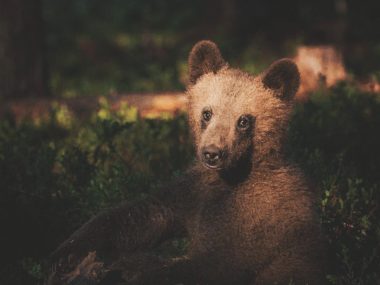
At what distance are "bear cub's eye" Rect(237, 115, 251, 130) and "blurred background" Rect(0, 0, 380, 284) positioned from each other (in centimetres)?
76

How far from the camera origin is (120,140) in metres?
7.78

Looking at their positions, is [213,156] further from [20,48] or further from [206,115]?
[20,48]

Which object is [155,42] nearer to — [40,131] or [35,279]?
[40,131]

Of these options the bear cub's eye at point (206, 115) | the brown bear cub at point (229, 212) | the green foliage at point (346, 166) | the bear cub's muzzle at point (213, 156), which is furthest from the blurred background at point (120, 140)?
the bear cub's muzzle at point (213, 156)

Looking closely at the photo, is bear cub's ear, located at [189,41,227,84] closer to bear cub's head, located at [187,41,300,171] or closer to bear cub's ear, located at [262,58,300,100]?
bear cub's head, located at [187,41,300,171]

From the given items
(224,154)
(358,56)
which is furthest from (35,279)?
(358,56)

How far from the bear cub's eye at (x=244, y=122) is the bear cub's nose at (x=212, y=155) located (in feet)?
1.22

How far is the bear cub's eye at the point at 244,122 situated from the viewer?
528 cm

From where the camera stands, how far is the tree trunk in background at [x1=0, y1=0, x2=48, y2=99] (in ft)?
31.4

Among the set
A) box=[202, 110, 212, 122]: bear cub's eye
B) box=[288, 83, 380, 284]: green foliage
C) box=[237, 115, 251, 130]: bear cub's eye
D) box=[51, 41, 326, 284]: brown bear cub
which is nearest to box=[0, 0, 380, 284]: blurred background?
box=[288, 83, 380, 284]: green foliage

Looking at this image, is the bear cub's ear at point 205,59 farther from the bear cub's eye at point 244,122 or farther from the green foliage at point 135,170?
the green foliage at point 135,170

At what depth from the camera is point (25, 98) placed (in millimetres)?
9656

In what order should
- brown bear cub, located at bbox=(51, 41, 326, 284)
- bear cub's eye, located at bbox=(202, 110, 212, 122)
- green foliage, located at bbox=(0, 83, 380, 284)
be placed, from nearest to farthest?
brown bear cub, located at bbox=(51, 41, 326, 284), bear cub's eye, located at bbox=(202, 110, 212, 122), green foliage, located at bbox=(0, 83, 380, 284)

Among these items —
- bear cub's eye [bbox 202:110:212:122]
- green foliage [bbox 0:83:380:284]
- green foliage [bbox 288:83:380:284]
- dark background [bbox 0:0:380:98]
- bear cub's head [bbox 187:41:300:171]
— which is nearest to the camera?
bear cub's head [bbox 187:41:300:171]
